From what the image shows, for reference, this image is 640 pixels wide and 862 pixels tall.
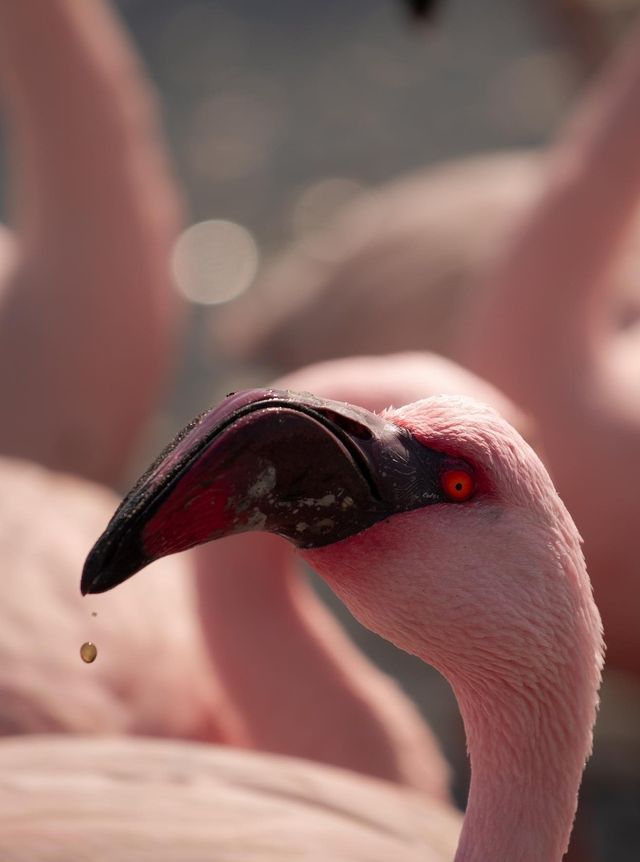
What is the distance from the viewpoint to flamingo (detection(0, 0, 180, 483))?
364 centimetres

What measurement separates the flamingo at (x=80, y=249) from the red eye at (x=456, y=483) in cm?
243

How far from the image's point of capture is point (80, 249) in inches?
148

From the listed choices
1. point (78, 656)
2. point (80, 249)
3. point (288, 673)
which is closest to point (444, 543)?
point (288, 673)

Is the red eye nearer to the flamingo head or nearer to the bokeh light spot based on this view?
the flamingo head

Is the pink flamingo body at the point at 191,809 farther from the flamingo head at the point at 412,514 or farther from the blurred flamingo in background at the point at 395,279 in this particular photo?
the blurred flamingo in background at the point at 395,279

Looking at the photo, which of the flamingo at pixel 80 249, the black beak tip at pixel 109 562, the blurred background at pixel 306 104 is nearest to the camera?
the black beak tip at pixel 109 562

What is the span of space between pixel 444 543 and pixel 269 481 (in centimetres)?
19

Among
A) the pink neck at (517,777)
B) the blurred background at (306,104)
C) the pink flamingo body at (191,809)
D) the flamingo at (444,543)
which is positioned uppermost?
the blurred background at (306,104)

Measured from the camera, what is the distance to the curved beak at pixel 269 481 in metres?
1.21

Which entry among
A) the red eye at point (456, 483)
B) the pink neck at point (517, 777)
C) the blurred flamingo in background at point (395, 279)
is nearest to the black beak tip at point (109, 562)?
the red eye at point (456, 483)

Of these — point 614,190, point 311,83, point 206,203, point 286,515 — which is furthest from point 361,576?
point 311,83

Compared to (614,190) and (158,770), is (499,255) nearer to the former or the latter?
(614,190)

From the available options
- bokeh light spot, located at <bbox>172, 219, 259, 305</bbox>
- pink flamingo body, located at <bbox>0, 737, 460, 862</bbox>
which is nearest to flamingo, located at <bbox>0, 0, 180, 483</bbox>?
pink flamingo body, located at <bbox>0, 737, 460, 862</bbox>

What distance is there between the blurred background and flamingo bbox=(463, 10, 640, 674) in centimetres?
194
